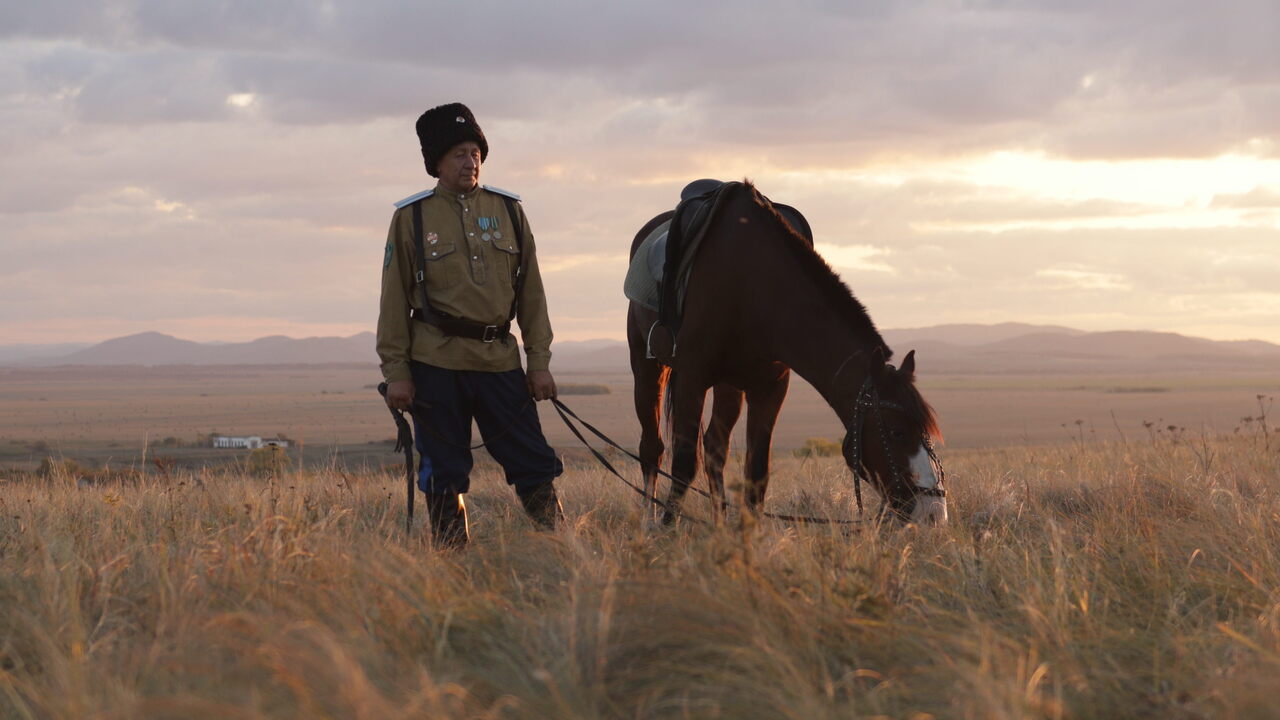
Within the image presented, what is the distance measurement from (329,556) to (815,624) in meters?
1.88

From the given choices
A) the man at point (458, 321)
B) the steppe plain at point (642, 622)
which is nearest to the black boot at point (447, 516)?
the man at point (458, 321)

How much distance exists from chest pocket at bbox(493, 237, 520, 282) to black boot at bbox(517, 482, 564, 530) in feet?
3.60

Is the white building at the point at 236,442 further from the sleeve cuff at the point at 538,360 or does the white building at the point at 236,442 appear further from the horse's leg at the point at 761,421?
the sleeve cuff at the point at 538,360

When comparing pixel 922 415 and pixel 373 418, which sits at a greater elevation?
pixel 922 415

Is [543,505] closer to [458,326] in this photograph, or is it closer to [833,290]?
[458,326]

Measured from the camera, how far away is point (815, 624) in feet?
10.5

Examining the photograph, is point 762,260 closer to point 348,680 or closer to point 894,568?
point 894,568

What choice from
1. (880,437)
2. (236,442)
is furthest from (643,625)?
(236,442)

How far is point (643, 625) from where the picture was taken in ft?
10.3

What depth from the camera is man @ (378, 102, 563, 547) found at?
5.03m

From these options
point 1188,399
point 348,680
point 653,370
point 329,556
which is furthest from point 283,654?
point 1188,399

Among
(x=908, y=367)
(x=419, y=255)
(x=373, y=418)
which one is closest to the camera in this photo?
(x=908, y=367)

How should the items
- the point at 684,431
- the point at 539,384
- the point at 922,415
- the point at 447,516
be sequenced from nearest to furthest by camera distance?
1. the point at 922,415
2. the point at 447,516
3. the point at 539,384
4. the point at 684,431

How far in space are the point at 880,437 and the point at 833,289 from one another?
0.84 metres
